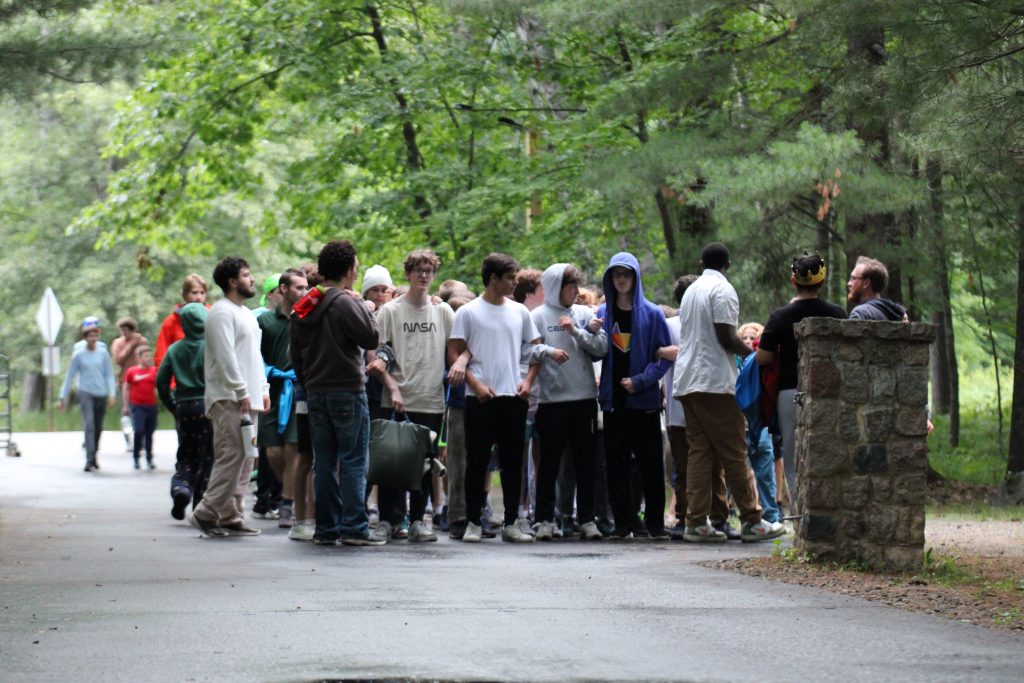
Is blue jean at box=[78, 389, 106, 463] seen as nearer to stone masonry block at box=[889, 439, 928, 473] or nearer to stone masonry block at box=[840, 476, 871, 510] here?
stone masonry block at box=[840, 476, 871, 510]

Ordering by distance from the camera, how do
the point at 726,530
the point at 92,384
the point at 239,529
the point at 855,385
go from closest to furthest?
1. the point at 855,385
2. the point at 726,530
3. the point at 239,529
4. the point at 92,384

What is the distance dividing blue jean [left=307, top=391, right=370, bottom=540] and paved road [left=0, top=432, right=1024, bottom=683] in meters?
0.33

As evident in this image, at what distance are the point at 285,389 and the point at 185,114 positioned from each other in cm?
1242

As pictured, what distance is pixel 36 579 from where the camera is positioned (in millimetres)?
10023

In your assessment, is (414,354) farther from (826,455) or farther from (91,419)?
(91,419)

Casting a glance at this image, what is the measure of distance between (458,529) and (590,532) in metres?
1.00

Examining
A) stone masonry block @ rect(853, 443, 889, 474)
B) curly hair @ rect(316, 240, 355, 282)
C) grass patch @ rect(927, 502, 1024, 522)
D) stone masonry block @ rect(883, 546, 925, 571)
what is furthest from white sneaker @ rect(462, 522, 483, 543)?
grass patch @ rect(927, 502, 1024, 522)

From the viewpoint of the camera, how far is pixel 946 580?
10047 mm

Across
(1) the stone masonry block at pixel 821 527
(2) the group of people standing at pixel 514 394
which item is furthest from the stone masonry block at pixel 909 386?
(2) the group of people standing at pixel 514 394

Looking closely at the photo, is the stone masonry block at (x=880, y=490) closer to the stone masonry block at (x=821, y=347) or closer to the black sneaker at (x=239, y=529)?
the stone masonry block at (x=821, y=347)

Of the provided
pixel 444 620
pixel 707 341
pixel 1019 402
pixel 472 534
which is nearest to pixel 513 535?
pixel 472 534

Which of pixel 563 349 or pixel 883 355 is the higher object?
pixel 563 349

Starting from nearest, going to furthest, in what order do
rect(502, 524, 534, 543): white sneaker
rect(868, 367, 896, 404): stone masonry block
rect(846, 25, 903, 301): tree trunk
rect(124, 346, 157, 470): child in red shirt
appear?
1. rect(868, 367, 896, 404): stone masonry block
2. rect(502, 524, 534, 543): white sneaker
3. rect(846, 25, 903, 301): tree trunk
4. rect(124, 346, 157, 470): child in red shirt

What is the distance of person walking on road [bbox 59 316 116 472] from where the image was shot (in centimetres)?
2275
